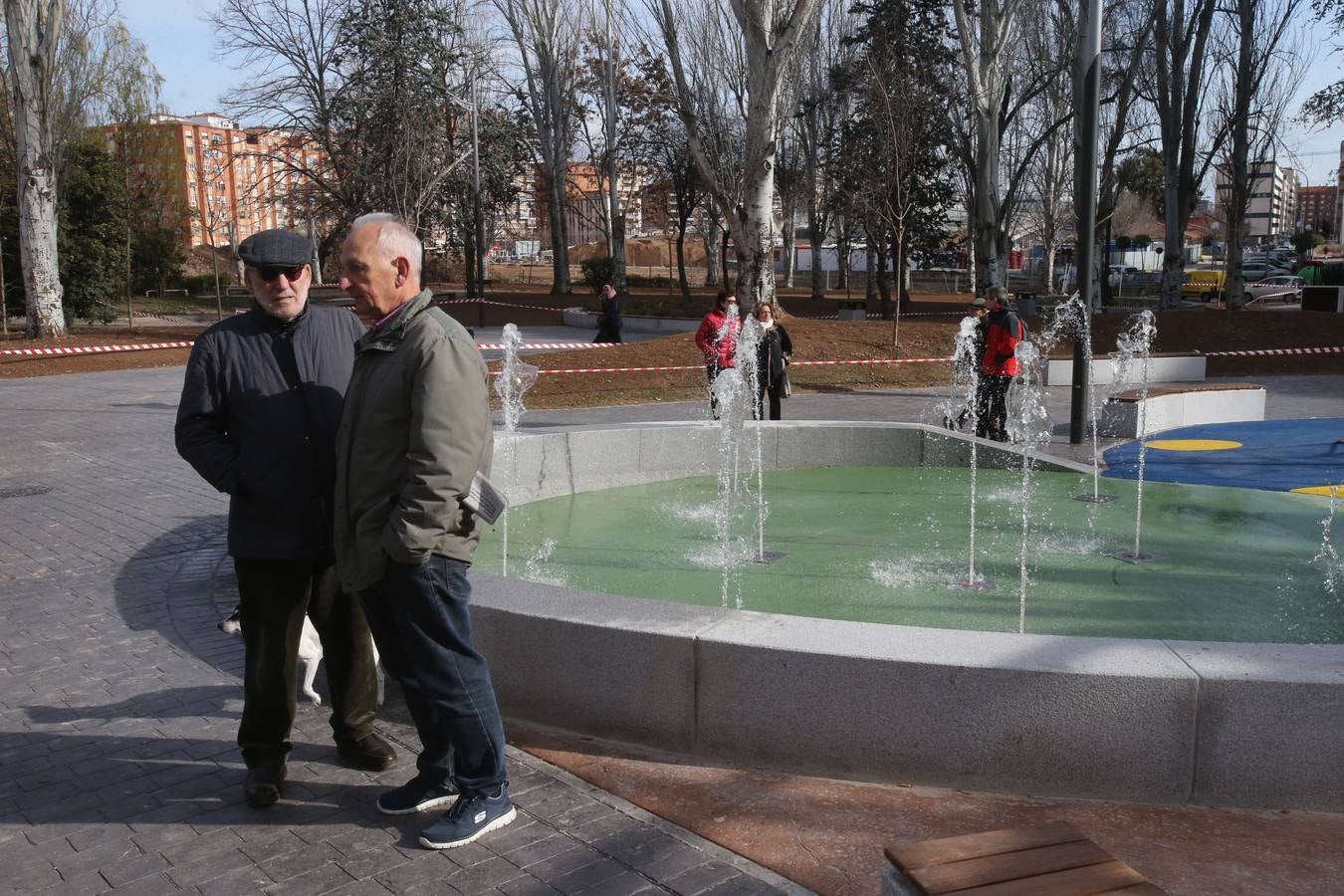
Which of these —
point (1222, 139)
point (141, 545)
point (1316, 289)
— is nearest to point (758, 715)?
point (141, 545)

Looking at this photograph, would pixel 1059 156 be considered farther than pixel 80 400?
Yes

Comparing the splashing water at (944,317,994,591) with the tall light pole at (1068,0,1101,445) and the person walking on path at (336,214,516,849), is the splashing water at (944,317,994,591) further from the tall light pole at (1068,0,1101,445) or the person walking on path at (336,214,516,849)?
the person walking on path at (336,214,516,849)

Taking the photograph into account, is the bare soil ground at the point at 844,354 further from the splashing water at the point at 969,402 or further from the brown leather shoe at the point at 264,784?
the brown leather shoe at the point at 264,784

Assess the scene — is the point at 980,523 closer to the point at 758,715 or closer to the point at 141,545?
the point at 758,715

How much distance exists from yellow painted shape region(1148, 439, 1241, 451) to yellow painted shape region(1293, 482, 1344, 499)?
2234 mm

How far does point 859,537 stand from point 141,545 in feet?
16.2

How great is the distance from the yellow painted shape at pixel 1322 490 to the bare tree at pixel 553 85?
34105 millimetres

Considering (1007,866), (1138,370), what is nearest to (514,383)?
(1138,370)

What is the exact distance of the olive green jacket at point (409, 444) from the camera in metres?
3.22

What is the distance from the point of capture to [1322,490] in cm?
942

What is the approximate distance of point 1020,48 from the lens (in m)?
34.6

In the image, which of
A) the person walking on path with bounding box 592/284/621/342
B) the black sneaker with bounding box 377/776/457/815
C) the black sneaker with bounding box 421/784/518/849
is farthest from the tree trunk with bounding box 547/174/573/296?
the black sneaker with bounding box 421/784/518/849

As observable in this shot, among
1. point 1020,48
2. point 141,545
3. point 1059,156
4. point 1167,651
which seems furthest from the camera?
point 1059,156

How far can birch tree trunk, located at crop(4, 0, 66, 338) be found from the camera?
22188 millimetres
